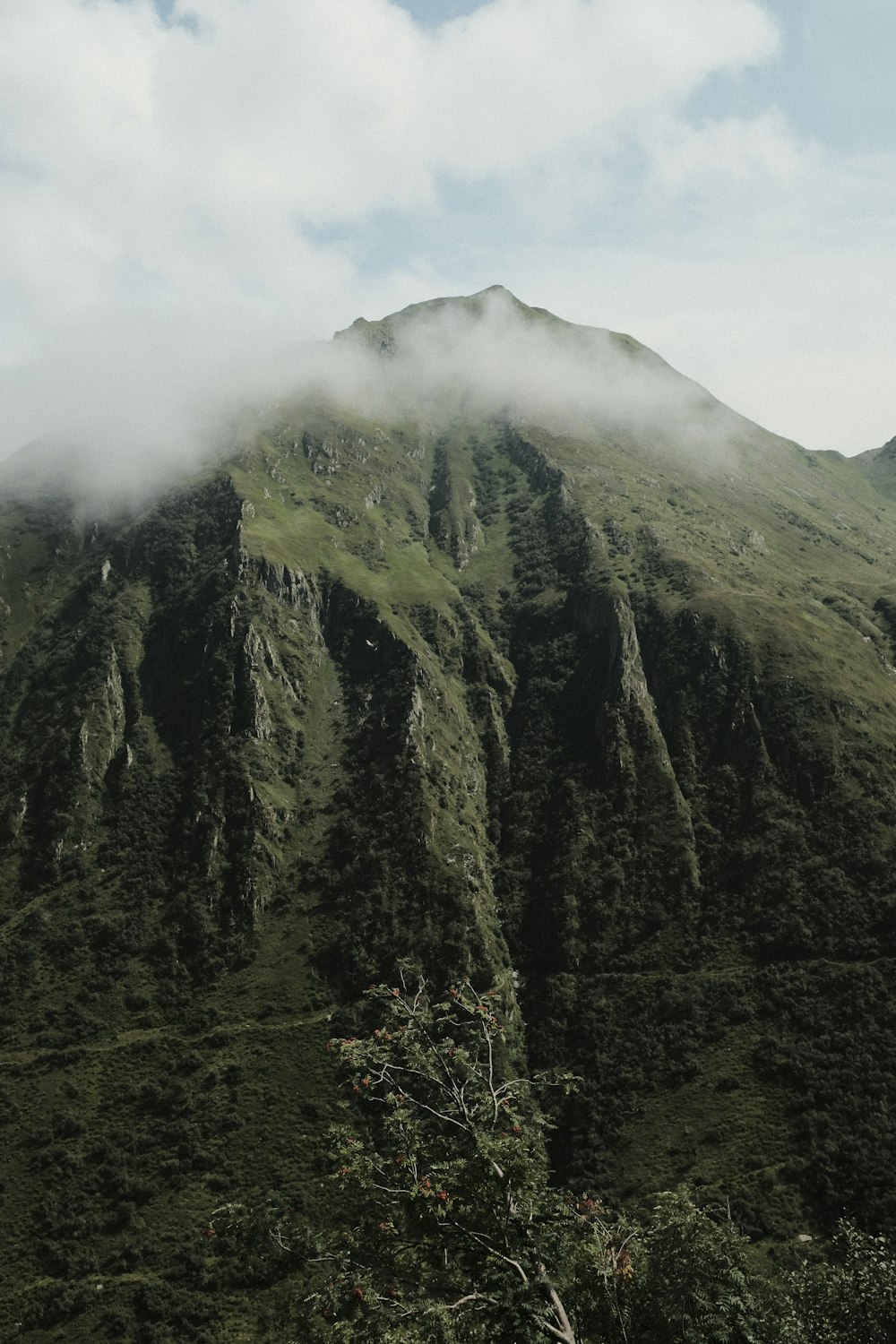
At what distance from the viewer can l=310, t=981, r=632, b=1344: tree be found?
80.8ft

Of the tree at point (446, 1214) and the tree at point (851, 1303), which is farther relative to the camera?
the tree at point (851, 1303)

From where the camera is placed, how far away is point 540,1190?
28594 mm

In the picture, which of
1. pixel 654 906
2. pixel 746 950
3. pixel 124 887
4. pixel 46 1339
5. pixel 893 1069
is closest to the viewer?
pixel 46 1339

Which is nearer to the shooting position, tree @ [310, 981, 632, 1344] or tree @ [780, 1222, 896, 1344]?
tree @ [310, 981, 632, 1344]

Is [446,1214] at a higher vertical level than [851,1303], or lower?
higher

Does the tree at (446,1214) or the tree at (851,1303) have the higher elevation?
the tree at (446,1214)

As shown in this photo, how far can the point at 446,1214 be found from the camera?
89.1 feet

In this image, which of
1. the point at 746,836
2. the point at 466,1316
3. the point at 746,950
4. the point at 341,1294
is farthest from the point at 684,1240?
the point at 746,836

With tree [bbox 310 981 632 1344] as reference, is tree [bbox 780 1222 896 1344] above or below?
below

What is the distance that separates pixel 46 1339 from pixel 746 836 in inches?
6228

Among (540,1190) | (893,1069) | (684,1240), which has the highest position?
(540,1190)

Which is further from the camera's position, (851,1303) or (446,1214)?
(851,1303)

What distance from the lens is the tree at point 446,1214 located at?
24.6 meters

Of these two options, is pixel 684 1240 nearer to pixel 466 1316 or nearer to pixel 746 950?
pixel 466 1316
